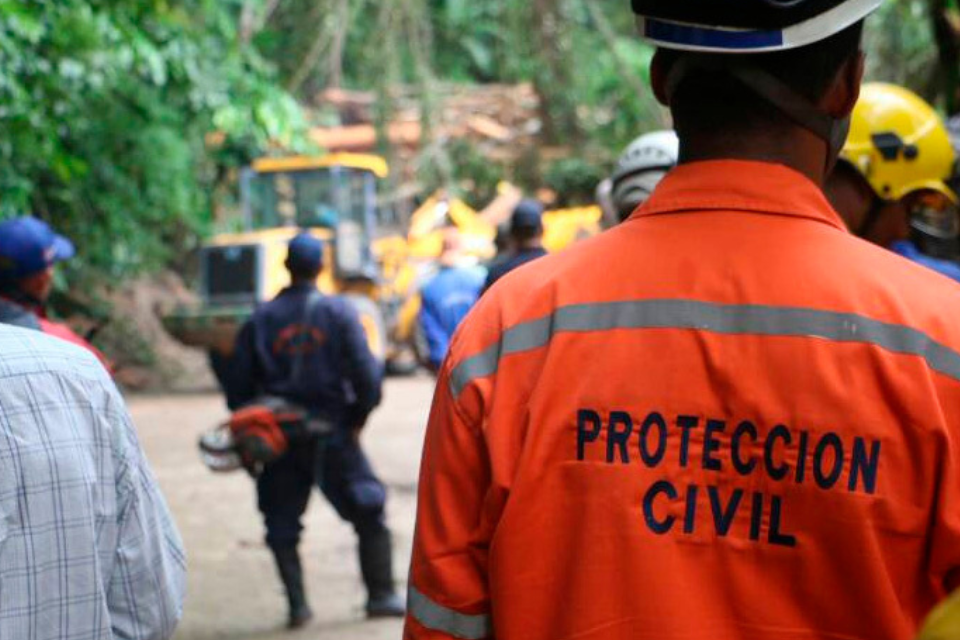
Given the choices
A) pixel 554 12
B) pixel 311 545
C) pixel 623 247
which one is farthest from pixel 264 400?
pixel 623 247

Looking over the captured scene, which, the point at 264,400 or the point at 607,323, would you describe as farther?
the point at 264,400

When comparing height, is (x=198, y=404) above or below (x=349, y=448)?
below

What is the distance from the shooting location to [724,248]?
2031 mm

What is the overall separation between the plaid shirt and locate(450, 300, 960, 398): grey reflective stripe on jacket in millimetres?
1015

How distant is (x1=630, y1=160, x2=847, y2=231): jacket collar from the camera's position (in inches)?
81.1

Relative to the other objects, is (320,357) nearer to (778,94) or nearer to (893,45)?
(893,45)

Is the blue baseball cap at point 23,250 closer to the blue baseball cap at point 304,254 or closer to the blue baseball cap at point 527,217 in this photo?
the blue baseball cap at point 304,254

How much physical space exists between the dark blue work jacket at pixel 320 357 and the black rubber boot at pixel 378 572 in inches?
25.1

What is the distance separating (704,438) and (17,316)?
3560mm

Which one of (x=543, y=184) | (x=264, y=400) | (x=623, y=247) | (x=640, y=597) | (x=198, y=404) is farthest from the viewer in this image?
(x=543, y=184)

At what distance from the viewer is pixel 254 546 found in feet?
34.4

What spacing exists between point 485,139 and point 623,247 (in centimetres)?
2564

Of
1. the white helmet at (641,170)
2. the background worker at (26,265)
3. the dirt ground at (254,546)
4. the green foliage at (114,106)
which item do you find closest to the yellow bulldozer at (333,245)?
the green foliage at (114,106)

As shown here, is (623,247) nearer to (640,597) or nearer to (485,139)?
(640,597)
